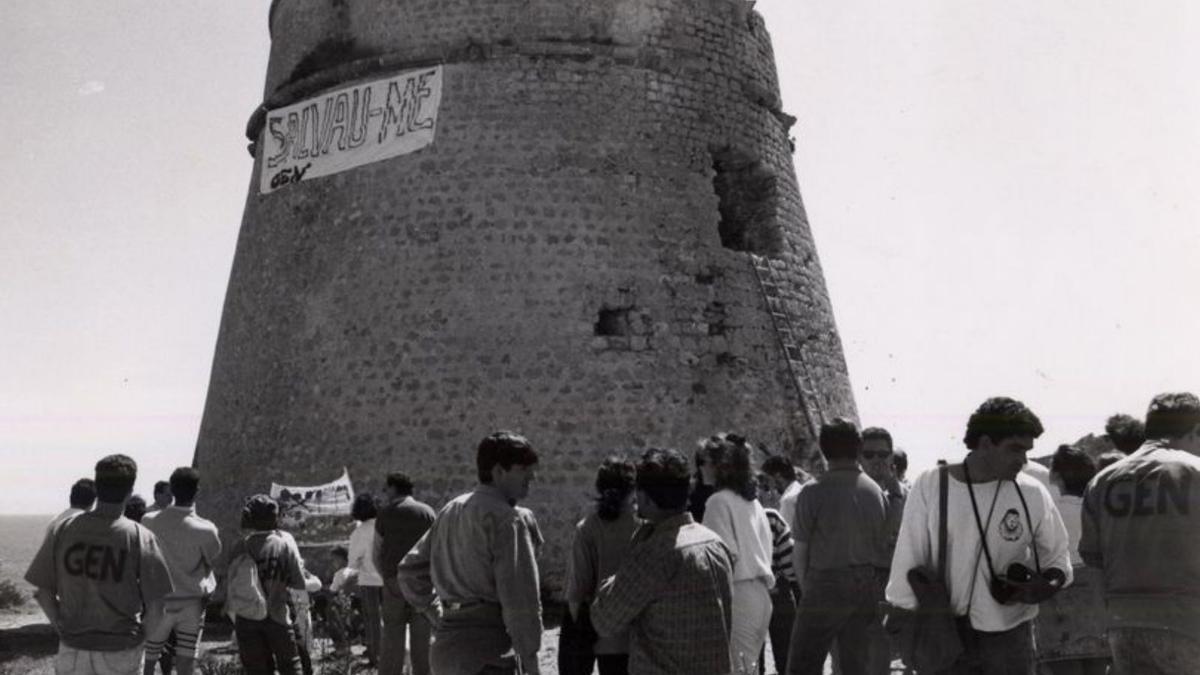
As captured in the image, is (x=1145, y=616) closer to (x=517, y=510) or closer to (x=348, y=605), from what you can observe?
(x=517, y=510)

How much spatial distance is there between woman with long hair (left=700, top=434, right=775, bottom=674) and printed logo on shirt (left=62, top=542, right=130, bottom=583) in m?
2.66

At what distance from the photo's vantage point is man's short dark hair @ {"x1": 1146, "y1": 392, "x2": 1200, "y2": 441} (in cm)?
432

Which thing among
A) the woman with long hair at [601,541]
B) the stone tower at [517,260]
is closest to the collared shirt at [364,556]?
the stone tower at [517,260]

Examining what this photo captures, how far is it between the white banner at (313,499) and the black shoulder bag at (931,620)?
8162 millimetres

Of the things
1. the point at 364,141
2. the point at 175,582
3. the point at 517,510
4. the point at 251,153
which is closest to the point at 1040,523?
the point at 517,510

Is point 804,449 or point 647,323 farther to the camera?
point 804,449

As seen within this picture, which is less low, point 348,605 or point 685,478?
point 685,478

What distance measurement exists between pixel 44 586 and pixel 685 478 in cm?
292

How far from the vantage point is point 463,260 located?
11672 mm

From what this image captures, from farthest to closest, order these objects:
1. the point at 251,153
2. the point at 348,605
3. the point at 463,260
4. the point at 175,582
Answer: the point at 251,153, the point at 463,260, the point at 348,605, the point at 175,582

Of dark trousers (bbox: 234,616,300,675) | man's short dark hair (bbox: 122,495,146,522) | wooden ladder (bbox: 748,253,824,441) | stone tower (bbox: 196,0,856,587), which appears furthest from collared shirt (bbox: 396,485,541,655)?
wooden ladder (bbox: 748,253,824,441)

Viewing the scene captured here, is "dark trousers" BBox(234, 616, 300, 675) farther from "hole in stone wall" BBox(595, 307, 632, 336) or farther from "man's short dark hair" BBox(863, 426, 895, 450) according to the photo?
"hole in stone wall" BBox(595, 307, 632, 336)

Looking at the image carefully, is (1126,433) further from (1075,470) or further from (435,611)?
(435,611)

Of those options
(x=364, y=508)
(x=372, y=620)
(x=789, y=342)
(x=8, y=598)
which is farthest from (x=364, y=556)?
(x=8, y=598)
